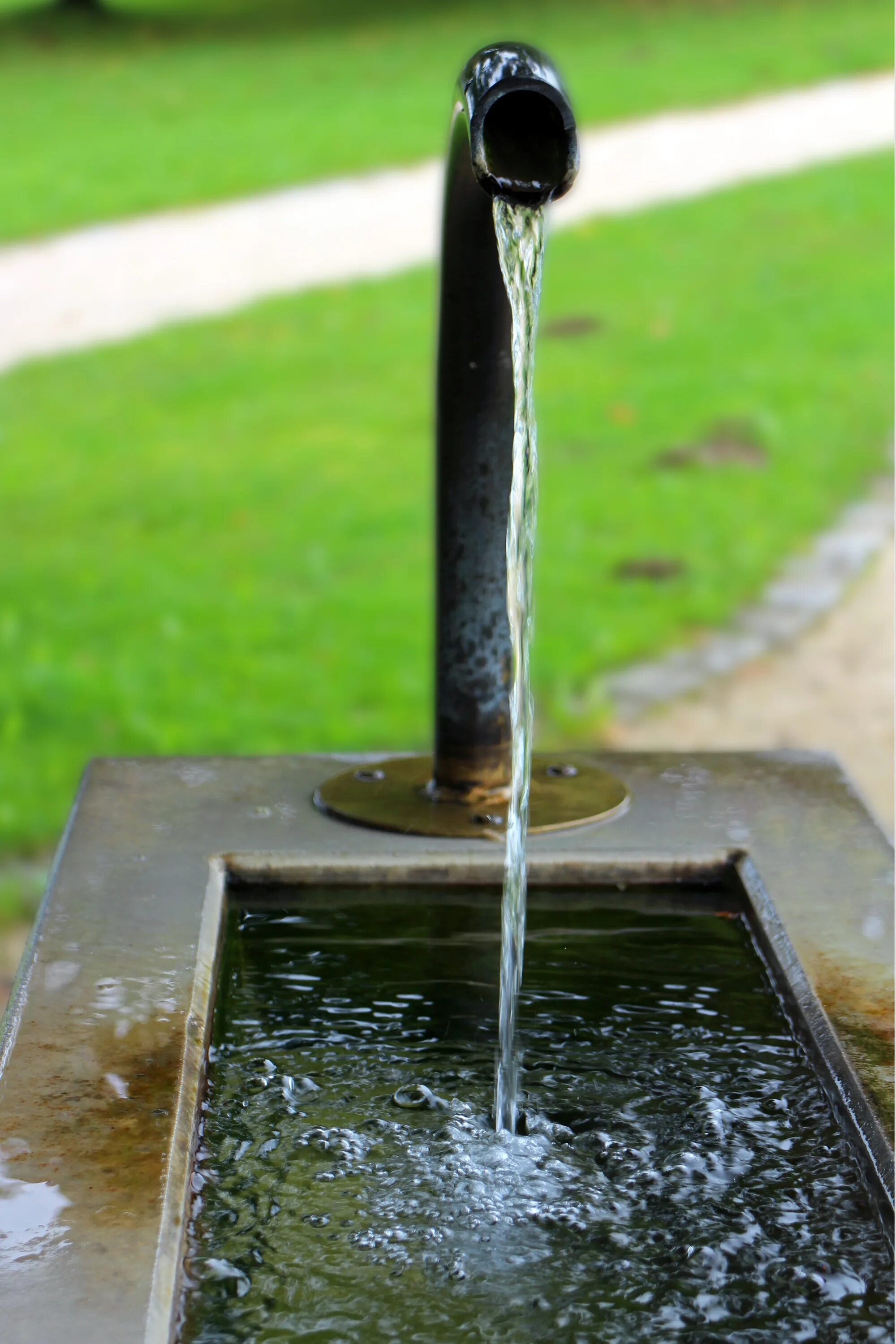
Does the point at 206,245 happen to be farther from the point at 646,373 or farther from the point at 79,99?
the point at 79,99

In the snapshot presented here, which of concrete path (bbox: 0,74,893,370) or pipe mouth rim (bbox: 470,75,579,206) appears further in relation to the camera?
concrete path (bbox: 0,74,893,370)

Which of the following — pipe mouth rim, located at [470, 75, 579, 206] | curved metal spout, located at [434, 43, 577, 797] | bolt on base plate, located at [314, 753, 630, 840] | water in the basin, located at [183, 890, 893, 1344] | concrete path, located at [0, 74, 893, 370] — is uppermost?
concrete path, located at [0, 74, 893, 370]

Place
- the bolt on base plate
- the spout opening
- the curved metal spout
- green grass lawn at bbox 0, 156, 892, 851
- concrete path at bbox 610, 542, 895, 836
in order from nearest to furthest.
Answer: the spout opening, the curved metal spout, the bolt on base plate, concrete path at bbox 610, 542, 895, 836, green grass lawn at bbox 0, 156, 892, 851

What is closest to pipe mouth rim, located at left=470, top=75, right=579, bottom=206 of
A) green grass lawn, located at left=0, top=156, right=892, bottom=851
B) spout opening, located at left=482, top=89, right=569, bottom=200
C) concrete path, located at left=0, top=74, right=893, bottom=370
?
spout opening, located at left=482, top=89, right=569, bottom=200

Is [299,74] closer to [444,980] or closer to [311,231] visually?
[311,231]

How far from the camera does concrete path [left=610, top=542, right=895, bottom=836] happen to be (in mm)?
4371

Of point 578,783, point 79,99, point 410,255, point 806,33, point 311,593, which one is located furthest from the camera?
point 806,33

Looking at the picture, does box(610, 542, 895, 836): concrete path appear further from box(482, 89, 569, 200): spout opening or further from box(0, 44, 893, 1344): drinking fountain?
box(482, 89, 569, 200): spout opening

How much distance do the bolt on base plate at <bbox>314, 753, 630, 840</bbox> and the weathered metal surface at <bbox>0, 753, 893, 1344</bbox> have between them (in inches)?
1.0

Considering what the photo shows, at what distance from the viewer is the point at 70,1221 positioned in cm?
125

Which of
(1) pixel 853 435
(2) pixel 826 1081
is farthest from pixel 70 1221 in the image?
(1) pixel 853 435

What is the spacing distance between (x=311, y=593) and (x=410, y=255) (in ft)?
16.2

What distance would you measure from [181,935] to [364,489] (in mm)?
4905

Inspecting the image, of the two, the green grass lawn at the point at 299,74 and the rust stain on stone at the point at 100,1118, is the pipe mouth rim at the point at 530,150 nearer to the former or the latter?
the rust stain on stone at the point at 100,1118
